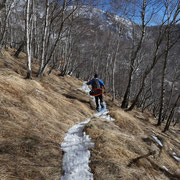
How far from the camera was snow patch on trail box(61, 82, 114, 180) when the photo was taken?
226cm

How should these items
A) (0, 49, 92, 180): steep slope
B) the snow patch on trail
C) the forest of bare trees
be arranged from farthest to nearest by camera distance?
the forest of bare trees → the snow patch on trail → (0, 49, 92, 180): steep slope

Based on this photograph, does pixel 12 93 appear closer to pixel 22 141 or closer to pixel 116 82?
pixel 22 141

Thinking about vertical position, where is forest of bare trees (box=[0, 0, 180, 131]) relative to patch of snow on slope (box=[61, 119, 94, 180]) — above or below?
above

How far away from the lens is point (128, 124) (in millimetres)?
6418

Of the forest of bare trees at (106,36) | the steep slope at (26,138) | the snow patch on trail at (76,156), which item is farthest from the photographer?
the forest of bare trees at (106,36)

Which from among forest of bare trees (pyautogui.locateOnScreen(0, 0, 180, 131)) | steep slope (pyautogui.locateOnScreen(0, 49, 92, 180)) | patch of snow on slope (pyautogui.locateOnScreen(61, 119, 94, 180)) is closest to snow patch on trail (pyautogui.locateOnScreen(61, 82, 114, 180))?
patch of snow on slope (pyautogui.locateOnScreen(61, 119, 94, 180))

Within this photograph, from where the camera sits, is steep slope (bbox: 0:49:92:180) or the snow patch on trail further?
the snow patch on trail

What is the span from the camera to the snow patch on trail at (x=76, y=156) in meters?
2.26

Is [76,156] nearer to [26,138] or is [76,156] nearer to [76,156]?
[76,156]

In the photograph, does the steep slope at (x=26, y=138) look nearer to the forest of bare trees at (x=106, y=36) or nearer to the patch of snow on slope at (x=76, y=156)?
the patch of snow on slope at (x=76, y=156)

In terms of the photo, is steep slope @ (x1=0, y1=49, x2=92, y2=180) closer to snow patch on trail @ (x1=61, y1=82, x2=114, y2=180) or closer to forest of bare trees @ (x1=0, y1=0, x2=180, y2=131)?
snow patch on trail @ (x1=61, y1=82, x2=114, y2=180)

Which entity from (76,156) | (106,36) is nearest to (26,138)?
(76,156)

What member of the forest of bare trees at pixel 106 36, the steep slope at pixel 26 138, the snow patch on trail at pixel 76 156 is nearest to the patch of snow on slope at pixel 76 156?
the snow patch on trail at pixel 76 156

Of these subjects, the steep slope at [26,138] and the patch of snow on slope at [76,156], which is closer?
the steep slope at [26,138]
